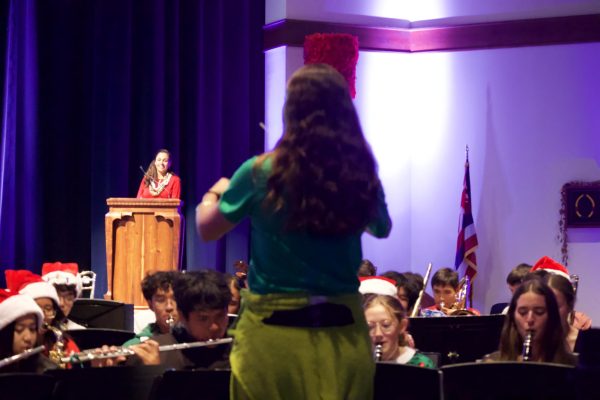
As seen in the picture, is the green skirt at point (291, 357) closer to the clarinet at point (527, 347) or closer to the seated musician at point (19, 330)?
the clarinet at point (527, 347)

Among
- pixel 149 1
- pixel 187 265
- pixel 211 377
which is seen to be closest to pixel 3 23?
pixel 149 1

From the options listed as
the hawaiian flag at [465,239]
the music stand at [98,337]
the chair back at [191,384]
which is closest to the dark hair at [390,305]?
the chair back at [191,384]

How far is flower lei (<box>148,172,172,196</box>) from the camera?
→ 400 inches

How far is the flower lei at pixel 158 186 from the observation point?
400 inches

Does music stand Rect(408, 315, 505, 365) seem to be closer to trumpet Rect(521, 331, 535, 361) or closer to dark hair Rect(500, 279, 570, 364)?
dark hair Rect(500, 279, 570, 364)

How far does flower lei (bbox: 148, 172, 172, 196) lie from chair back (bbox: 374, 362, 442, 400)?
7.05 meters

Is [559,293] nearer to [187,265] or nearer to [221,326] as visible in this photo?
[221,326]

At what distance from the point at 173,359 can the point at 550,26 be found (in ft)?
24.2

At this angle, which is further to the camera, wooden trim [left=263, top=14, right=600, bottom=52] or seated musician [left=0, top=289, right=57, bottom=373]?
wooden trim [left=263, top=14, right=600, bottom=52]

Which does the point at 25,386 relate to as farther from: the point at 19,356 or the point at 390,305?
the point at 390,305

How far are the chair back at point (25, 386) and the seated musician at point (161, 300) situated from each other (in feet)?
5.19

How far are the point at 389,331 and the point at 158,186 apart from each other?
6353 millimetres

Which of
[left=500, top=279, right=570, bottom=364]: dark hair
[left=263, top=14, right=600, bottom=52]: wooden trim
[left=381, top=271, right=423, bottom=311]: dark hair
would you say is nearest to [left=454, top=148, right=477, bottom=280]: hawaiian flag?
[left=263, top=14, right=600, bottom=52]: wooden trim

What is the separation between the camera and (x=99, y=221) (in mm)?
10789
